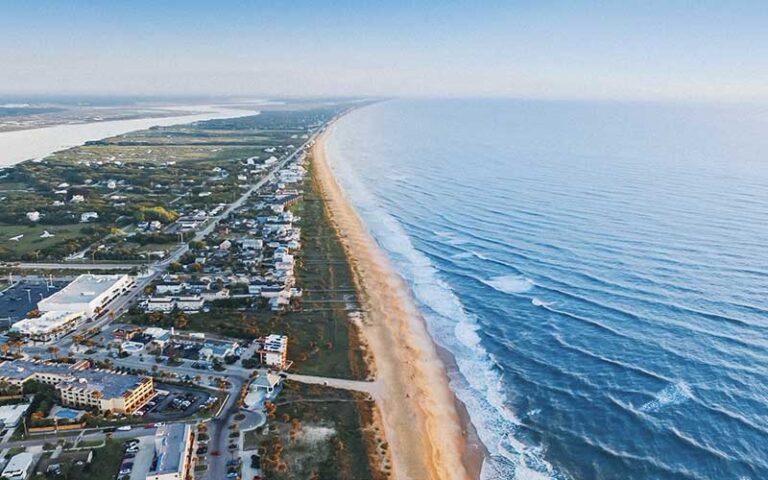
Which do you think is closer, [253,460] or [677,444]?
[253,460]

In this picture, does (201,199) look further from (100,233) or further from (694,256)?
(694,256)

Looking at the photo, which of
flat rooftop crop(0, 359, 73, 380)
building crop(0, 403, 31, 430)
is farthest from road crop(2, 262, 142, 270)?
building crop(0, 403, 31, 430)

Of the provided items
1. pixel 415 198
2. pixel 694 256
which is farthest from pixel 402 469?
pixel 415 198

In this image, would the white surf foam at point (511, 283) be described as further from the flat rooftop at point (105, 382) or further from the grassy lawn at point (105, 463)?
the grassy lawn at point (105, 463)

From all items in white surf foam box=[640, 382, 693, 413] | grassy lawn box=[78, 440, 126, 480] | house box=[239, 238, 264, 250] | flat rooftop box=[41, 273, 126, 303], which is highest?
flat rooftop box=[41, 273, 126, 303]

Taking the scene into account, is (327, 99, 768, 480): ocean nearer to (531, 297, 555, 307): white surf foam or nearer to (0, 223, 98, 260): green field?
(531, 297, 555, 307): white surf foam

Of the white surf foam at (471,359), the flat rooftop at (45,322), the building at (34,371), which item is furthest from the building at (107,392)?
the white surf foam at (471,359)
